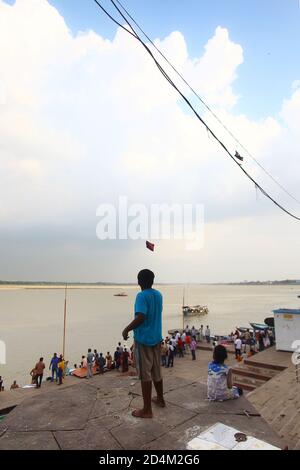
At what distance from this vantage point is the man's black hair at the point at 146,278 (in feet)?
11.5

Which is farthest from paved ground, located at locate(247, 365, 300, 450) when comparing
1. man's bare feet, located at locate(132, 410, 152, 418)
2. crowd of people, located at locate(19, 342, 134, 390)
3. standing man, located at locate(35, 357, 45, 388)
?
standing man, located at locate(35, 357, 45, 388)

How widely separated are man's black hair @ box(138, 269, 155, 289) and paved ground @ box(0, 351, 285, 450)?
1.38 metres

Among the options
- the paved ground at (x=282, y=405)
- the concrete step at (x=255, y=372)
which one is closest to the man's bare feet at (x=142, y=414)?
the paved ground at (x=282, y=405)

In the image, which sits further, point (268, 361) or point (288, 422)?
point (268, 361)

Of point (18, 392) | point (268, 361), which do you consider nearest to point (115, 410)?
point (268, 361)

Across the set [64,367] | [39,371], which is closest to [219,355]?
[39,371]

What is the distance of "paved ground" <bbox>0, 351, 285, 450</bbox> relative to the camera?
2.59 metres

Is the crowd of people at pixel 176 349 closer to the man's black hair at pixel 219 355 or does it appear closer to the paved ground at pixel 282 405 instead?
the paved ground at pixel 282 405

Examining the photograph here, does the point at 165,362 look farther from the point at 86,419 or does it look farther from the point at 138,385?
the point at 86,419

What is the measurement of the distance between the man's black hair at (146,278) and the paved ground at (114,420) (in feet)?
4.53

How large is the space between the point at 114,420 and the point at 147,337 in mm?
878

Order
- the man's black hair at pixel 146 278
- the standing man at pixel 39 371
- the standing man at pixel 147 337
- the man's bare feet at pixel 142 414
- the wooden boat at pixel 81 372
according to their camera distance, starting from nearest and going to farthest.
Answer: the man's bare feet at pixel 142 414 < the standing man at pixel 147 337 < the man's black hair at pixel 146 278 < the standing man at pixel 39 371 < the wooden boat at pixel 81 372
